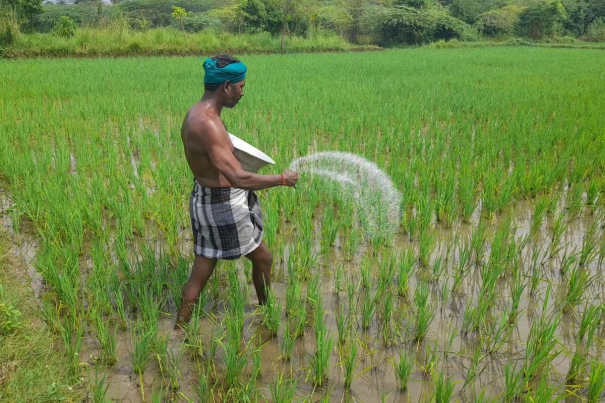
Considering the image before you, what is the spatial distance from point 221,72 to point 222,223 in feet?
2.01

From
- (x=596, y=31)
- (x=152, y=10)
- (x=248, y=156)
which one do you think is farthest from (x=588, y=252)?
(x=152, y=10)

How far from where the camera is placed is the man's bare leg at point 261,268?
219 cm

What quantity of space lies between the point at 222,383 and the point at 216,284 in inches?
24.8

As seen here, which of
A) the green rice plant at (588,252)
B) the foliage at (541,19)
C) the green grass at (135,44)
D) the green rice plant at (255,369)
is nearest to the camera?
the green rice plant at (255,369)

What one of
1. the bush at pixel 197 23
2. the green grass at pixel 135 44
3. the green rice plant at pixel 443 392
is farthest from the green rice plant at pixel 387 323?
the bush at pixel 197 23

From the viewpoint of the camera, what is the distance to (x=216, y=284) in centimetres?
239

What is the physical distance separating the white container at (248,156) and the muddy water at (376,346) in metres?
0.70

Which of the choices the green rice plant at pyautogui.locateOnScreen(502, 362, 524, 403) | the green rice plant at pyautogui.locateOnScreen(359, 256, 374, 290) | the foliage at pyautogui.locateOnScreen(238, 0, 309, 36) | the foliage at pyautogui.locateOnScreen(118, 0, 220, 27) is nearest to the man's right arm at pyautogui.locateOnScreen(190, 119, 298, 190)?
the green rice plant at pyautogui.locateOnScreen(359, 256, 374, 290)

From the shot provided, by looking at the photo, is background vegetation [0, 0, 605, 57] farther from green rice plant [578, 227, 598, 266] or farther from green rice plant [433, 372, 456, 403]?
green rice plant [433, 372, 456, 403]

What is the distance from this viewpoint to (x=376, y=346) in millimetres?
2061

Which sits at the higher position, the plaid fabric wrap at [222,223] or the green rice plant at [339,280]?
the plaid fabric wrap at [222,223]

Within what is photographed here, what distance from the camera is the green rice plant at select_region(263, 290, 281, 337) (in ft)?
6.91

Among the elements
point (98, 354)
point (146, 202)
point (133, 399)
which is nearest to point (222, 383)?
point (133, 399)

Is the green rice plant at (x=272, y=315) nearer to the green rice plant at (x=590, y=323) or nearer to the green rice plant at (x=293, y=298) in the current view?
the green rice plant at (x=293, y=298)
